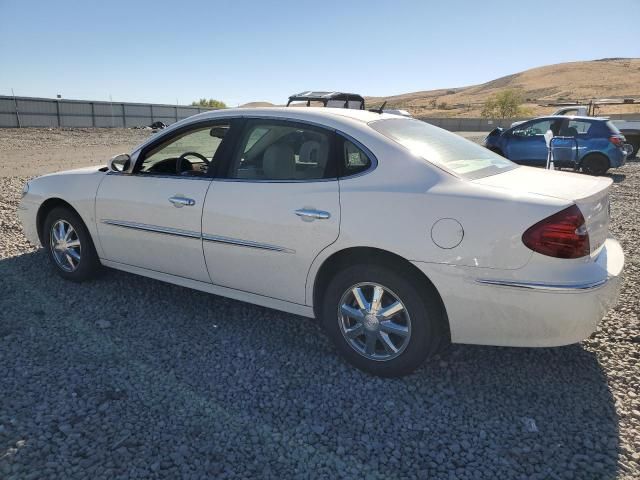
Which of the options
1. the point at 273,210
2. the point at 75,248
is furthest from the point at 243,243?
the point at 75,248

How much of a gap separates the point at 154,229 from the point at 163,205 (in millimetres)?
216

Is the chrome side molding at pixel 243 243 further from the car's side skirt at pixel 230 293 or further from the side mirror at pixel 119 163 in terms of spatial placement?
the side mirror at pixel 119 163

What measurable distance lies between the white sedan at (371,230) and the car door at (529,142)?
386 inches

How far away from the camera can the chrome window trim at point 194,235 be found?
3.27 m

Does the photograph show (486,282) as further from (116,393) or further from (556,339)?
(116,393)

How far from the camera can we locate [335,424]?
269cm

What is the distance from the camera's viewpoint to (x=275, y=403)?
2.86 m

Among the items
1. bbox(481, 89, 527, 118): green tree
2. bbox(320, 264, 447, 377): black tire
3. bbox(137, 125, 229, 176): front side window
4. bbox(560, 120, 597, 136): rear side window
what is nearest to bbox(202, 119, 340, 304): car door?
bbox(320, 264, 447, 377): black tire

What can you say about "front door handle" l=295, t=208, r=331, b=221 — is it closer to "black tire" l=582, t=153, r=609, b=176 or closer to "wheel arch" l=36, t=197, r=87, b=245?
"wheel arch" l=36, t=197, r=87, b=245

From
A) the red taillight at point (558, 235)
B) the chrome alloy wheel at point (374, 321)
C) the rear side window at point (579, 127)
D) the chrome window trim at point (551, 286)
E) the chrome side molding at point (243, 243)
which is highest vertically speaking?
the rear side window at point (579, 127)

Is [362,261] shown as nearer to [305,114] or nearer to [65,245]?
[305,114]

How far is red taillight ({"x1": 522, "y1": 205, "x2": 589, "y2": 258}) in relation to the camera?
2.56 m

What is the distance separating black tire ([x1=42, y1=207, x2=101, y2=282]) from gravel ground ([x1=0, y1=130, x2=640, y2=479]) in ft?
1.46

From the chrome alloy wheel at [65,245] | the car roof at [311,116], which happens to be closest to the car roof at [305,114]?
the car roof at [311,116]
